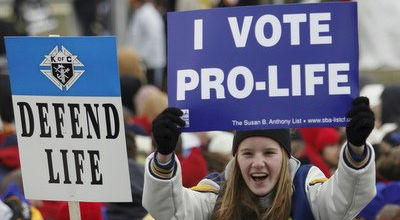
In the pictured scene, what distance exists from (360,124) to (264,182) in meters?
0.65

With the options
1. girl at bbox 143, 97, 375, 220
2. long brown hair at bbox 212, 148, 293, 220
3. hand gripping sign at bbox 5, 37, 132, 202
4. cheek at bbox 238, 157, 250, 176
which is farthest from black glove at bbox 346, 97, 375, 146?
hand gripping sign at bbox 5, 37, 132, 202

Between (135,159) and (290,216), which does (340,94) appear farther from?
(135,159)

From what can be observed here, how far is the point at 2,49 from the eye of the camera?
1856 centimetres

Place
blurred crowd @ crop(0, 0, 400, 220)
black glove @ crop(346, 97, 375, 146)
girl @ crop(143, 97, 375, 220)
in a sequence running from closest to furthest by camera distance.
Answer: black glove @ crop(346, 97, 375, 146) → girl @ crop(143, 97, 375, 220) → blurred crowd @ crop(0, 0, 400, 220)

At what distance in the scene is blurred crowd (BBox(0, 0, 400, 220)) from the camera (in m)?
8.97

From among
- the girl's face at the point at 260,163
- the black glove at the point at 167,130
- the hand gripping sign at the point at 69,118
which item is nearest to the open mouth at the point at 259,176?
the girl's face at the point at 260,163

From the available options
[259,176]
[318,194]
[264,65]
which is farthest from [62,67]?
[318,194]

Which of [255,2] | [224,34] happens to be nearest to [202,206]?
[224,34]

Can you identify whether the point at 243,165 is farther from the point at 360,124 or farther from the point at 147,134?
the point at 147,134

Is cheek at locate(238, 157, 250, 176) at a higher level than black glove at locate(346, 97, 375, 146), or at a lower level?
lower

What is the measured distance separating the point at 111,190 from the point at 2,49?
11.9 metres

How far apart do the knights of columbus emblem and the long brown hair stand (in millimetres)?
939

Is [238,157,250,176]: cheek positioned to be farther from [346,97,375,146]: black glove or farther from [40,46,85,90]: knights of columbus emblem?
[40,46,85,90]: knights of columbus emblem

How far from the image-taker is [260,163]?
21.8ft
